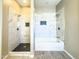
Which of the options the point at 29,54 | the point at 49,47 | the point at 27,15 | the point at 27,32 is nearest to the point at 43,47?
the point at 49,47

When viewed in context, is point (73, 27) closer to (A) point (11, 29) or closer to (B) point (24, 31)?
(A) point (11, 29)

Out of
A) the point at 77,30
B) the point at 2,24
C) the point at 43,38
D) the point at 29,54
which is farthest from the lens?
the point at 43,38

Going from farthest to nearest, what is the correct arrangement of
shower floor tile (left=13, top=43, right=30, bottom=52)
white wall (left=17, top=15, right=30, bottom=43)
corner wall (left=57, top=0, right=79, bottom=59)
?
white wall (left=17, top=15, right=30, bottom=43), shower floor tile (left=13, top=43, right=30, bottom=52), corner wall (left=57, top=0, right=79, bottom=59)

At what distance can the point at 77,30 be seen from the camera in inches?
156

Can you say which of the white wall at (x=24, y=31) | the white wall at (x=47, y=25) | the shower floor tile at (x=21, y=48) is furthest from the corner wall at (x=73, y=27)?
the white wall at (x=24, y=31)

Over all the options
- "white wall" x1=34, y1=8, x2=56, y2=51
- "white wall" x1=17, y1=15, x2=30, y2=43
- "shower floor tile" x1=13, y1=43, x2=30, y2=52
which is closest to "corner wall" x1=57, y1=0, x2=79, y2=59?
"shower floor tile" x1=13, y1=43, x2=30, y2=52

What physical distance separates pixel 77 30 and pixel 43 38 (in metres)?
4.63

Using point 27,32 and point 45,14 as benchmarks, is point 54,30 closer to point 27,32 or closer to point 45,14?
point 45,14

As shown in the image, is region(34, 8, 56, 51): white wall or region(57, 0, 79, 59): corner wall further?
region(34, 8, 56, 51): white wall

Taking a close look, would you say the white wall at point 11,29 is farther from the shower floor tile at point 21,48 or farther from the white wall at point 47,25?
the white wall at point 47,25

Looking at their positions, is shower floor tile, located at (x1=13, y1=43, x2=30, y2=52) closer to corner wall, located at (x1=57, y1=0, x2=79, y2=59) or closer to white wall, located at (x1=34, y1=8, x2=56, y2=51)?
white wall, located at (x1=34, y1=8, x2=56, y2=51)

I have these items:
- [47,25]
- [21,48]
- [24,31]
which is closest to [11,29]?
[21,48]

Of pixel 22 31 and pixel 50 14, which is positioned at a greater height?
pixel 50 14

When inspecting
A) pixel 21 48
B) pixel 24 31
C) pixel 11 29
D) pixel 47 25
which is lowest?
pixel 21 48
